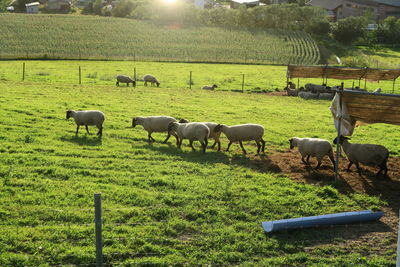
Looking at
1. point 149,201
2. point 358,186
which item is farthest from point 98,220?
point 358,186

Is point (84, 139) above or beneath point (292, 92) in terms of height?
beneath

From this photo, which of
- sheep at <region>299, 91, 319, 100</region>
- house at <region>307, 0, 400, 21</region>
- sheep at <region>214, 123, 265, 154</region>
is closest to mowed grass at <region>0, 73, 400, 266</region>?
sheep at <region>214, 123, 265, 154</region>

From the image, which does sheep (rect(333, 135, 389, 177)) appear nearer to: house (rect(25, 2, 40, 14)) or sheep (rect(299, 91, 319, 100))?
sheep (rect(299, 91, 319, 100))

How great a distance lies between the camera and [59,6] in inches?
5226

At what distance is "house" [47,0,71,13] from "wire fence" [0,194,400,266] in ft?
428

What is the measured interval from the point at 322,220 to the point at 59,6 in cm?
13399

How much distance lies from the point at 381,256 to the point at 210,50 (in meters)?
68.1

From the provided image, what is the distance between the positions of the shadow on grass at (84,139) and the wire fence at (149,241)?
743 cm

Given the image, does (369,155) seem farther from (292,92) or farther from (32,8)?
(32,8)

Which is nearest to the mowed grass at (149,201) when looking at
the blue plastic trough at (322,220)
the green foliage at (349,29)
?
the blue plastic trough at (322,220)

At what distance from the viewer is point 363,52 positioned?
8700 centimetres

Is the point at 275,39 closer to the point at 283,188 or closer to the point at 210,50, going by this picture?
the point at 210,50

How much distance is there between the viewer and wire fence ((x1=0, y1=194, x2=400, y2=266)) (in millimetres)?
9633

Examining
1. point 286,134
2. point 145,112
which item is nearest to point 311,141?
point 286,134
